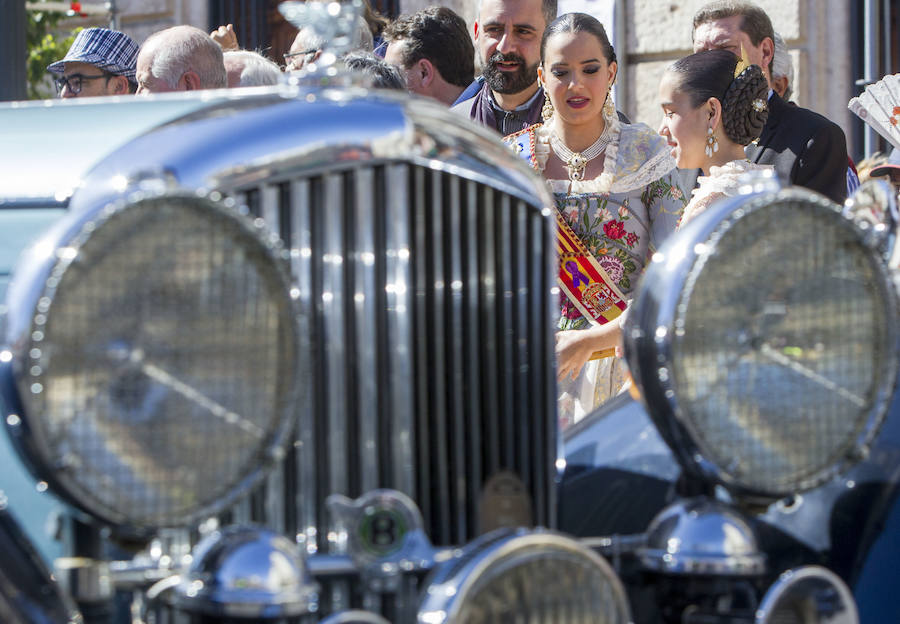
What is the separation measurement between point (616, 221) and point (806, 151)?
1215 millimetres

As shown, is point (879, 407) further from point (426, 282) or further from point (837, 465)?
point (426, 282)

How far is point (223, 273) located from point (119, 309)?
0.13 m

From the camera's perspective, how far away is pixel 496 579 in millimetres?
1783

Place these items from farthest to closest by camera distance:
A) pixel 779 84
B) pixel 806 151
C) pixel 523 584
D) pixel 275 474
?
pixel 779 84, pixel 806 151, pixel 275 474, pixel 523 584


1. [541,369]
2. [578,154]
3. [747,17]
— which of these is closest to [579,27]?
[578,154]

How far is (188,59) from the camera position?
11.9 feet

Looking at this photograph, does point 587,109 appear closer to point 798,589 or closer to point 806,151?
point 806,151

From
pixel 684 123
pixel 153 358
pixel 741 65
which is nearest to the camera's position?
pixel 153 358

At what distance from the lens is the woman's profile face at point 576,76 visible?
351 centimetres

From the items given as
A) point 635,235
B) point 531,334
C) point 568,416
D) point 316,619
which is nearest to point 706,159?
point 635,235

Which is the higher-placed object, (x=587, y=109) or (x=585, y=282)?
(x=587, y=109)

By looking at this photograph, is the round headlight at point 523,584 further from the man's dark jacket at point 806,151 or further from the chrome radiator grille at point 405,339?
the man's dark jacket at point 806,151

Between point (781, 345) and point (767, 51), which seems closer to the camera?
point (781, 345)

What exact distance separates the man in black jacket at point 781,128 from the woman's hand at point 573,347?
1273 millimetres
